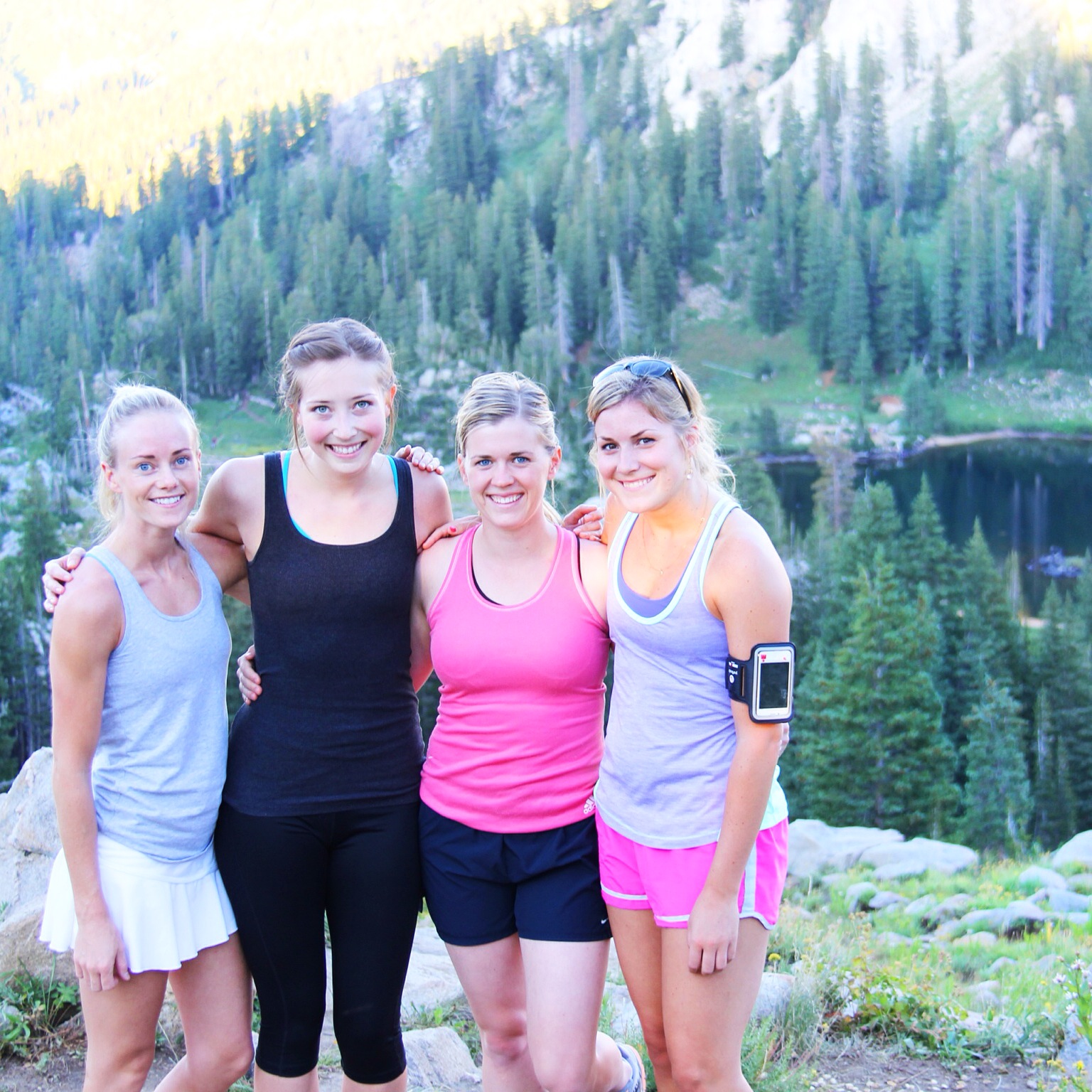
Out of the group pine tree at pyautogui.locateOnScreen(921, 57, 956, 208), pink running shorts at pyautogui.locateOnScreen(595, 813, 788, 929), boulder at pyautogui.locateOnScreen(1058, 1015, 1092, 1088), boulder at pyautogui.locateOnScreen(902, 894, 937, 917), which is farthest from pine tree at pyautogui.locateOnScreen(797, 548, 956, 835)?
pine tree at pyautogui.locateOnScreen(921, 57, 956, 208)

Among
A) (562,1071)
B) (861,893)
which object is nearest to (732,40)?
(861,893)

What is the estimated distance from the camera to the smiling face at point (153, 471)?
295 centimetres

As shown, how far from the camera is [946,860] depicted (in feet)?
54.6

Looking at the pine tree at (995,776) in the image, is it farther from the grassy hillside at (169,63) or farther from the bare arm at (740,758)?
the grassy hillside at (169,63)

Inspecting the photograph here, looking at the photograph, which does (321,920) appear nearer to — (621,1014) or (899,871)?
(621,1014)

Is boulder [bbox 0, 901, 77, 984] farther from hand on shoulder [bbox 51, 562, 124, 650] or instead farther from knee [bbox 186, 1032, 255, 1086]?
hand on shoulder [bbox 51, 562, 124, 650]

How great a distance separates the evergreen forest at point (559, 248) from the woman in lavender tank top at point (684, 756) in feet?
147

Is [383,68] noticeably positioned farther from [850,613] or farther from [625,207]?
[850,613]

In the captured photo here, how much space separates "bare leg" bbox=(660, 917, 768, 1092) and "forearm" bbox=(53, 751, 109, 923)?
150 cm

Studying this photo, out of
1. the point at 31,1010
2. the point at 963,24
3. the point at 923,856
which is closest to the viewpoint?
the point at 31,1010

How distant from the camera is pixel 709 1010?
2.78 meters

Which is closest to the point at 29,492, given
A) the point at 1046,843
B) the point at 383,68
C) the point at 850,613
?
the point at 850,613

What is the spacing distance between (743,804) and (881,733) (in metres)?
32.9

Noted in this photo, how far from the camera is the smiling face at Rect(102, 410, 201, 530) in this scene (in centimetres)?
295
